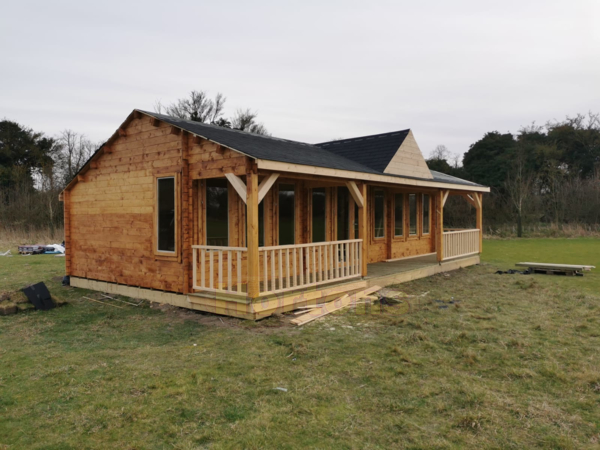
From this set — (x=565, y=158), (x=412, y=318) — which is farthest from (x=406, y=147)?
(x=565, y=158)

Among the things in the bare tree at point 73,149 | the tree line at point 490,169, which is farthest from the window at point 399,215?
the bare tree at point 73,149

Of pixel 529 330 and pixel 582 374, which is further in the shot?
pixel 529 330

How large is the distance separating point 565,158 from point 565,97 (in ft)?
20.2

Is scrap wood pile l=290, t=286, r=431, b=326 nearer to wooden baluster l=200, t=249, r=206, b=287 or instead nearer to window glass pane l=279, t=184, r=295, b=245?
wooden baluster l=200, t=249, r=206, b=287

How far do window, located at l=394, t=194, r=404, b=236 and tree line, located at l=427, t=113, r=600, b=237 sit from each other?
1319 cm

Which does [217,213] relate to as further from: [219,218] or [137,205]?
[137,205]

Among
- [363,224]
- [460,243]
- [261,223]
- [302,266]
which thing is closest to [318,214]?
[363,224]

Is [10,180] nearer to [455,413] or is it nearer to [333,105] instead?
[333,105]

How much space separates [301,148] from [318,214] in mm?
1638

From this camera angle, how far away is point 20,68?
17.5m

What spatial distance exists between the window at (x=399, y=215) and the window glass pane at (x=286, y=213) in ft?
15.1

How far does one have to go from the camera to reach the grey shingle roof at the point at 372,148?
10.7m

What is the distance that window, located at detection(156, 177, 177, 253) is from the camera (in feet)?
24.7

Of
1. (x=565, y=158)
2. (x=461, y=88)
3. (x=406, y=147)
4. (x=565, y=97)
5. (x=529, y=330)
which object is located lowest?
(x=529, y=330)
